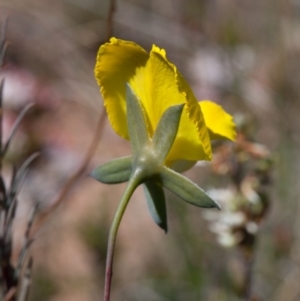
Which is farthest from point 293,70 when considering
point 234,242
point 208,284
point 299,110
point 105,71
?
point 105,71

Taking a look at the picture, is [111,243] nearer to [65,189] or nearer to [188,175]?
[65,189]

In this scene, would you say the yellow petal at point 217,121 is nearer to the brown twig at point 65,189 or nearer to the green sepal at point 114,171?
the green sepal at point 114,171

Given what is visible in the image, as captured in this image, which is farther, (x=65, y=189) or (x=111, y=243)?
(x=65, y=189)

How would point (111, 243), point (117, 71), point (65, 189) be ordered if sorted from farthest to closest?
point (65, 189), point (117, 71), point (111, 243)

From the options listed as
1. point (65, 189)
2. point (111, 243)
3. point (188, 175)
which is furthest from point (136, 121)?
point (188, 175)

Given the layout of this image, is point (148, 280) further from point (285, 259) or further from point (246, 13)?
point (246, 13)

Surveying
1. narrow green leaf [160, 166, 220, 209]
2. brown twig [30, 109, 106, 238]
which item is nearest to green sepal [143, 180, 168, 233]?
narrow green leaf [160, 166, 220, 209]
